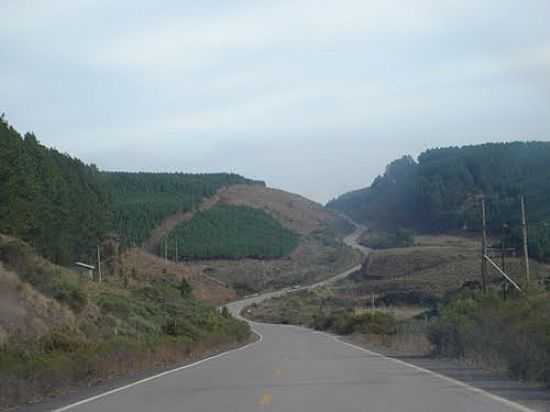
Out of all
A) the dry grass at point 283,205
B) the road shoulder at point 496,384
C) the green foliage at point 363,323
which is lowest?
the green foliage at point 363,323

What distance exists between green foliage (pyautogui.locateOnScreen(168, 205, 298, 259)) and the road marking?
397 ft

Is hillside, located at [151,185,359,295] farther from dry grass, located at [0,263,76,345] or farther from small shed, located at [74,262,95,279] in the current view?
dry grass, located at [0,263,76,345]

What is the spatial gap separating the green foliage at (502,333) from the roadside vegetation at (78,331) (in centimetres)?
1046

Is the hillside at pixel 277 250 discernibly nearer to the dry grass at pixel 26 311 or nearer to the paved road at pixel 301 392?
the dry grass at pixel 26 311

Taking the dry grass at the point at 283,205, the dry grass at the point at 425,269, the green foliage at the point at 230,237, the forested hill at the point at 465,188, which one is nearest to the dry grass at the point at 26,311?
the forested hill at the point at 465,188

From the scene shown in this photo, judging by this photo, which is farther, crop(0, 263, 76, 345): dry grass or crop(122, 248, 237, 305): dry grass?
crop(122, 248, 237, 305): dry grass

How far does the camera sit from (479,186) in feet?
378

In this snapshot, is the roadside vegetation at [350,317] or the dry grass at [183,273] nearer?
the roadside vegetation at [350,317]

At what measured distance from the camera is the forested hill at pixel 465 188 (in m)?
75.2

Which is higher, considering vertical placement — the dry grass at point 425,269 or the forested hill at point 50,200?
the forested hill at point 50,200

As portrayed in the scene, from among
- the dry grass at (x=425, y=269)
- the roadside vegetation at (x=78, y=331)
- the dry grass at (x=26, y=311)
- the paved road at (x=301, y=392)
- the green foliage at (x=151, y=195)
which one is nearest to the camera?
the paved road at (x=301, y=392)

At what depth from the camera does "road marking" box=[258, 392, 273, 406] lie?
57.1ft

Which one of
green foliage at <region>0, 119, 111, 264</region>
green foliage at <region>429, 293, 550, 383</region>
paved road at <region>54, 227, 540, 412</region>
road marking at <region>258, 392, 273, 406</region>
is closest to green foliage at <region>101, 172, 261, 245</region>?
green foliage at <region>0, 119, 111, 264</region>

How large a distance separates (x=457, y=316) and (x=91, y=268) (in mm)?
41294
